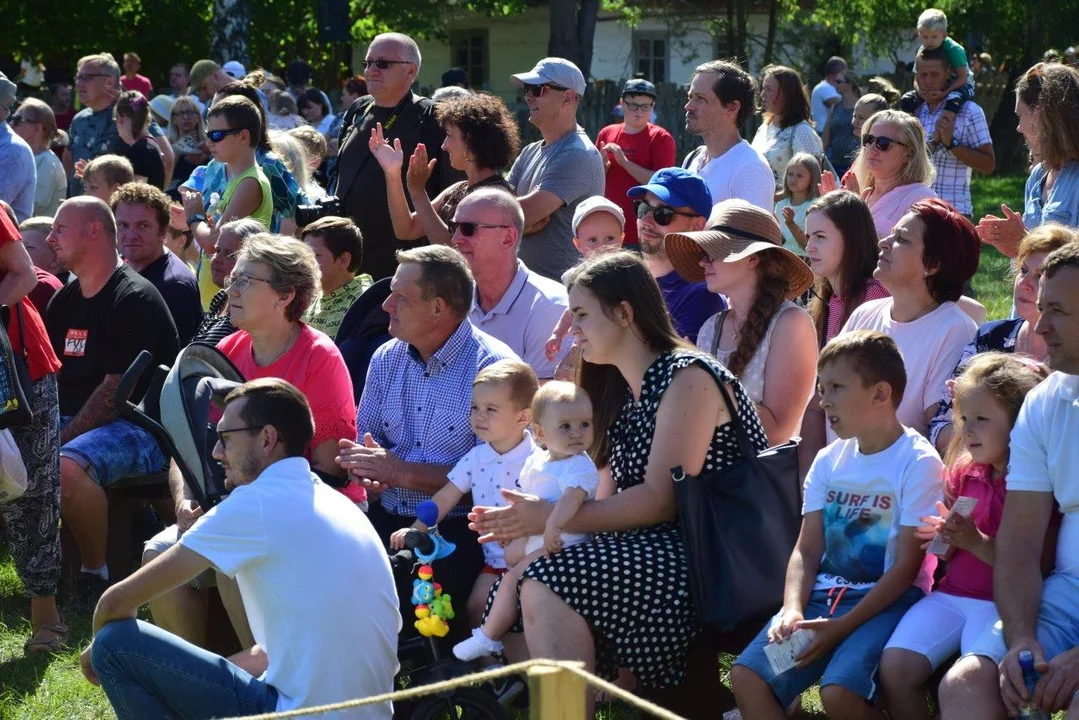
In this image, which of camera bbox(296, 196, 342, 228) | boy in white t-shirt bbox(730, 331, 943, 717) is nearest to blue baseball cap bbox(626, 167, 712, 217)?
boy in white t-shirt bbox(730, 331, 943, 717)

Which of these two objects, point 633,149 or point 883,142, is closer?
point 883,142

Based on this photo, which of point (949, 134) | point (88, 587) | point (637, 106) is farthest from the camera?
point (637, 106)

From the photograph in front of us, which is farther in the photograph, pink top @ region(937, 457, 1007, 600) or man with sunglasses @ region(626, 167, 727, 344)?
man with sunglasses @ region(626, 167, 727, 344)

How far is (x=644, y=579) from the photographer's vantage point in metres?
3.91

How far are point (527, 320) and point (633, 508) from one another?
1.68 meters

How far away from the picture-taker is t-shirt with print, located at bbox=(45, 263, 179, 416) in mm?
6211

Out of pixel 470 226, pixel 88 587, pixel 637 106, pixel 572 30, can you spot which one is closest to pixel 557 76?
pixel 470 226

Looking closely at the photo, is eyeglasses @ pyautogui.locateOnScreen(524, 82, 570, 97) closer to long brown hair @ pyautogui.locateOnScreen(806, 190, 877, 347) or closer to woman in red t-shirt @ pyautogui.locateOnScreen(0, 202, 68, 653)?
long brown hair @ pyautogui.locateOnScreen(806, 190, 877, 347)

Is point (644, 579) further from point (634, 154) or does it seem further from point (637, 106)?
point (637, 106)

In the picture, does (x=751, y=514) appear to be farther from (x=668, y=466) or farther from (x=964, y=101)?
(x=964, y=101)

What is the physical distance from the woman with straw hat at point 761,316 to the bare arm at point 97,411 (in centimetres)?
282

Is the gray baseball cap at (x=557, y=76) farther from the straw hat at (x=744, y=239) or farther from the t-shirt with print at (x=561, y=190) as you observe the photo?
the straw hat at (x=744, y=239)

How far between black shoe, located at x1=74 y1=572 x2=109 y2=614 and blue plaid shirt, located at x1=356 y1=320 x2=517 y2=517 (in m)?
1.84

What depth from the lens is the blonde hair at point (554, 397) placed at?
4266 mm
